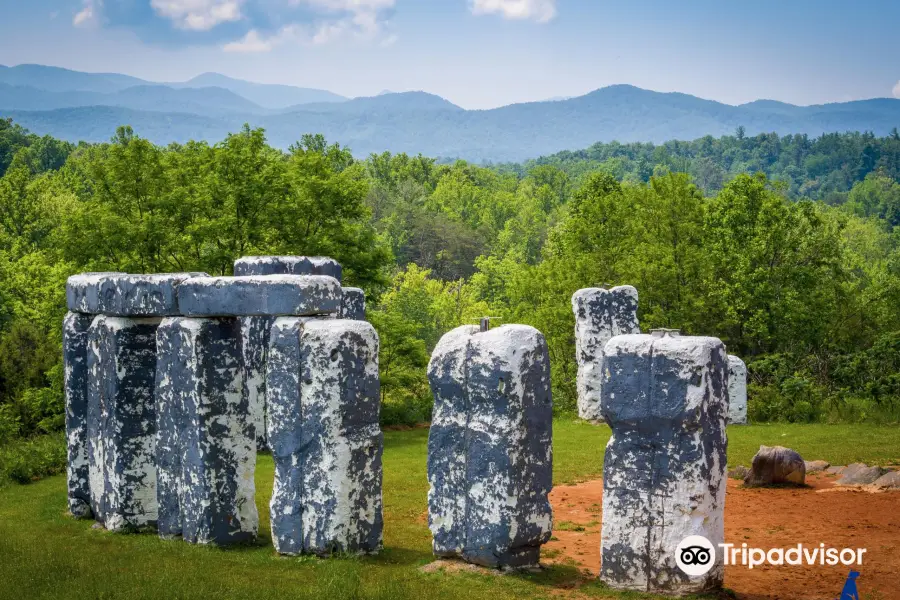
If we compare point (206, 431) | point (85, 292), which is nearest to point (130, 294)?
point (85, 292)

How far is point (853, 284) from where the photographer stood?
47.9 metres

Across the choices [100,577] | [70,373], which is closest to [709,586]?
[100,577]

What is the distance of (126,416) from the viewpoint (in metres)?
18.8

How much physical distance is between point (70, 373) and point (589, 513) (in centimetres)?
1077

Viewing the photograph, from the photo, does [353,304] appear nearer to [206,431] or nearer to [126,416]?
[126,416]

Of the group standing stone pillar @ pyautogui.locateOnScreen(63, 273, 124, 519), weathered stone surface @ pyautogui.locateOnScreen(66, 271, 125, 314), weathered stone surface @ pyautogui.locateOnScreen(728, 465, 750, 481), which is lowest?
weathered stone surface @ pyautogui.locateOnScreen(728, 465, 750, 481)

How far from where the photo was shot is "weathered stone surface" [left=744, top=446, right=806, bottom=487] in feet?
71.0

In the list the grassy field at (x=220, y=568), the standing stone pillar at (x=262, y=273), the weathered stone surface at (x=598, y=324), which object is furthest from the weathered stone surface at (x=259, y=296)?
the weathered stone surface at (x=598, y=324)

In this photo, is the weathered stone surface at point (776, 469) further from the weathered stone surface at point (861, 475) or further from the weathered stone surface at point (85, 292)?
the weathered stone surface at point (85, 292)

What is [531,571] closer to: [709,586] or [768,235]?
[709,586]

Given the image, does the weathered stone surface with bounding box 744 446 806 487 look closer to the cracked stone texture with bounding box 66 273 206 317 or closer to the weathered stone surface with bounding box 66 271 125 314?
the cracked stone texture with bounding box 66 273 206 317

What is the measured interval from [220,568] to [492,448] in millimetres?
4668

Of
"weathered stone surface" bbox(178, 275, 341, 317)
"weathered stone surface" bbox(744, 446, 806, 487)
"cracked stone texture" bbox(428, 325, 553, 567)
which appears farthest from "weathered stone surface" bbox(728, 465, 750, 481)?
"weathered stone surface" bbox(178, 275, 341, 317)

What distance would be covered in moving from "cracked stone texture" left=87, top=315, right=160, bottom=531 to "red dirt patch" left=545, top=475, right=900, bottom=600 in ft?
25.1
